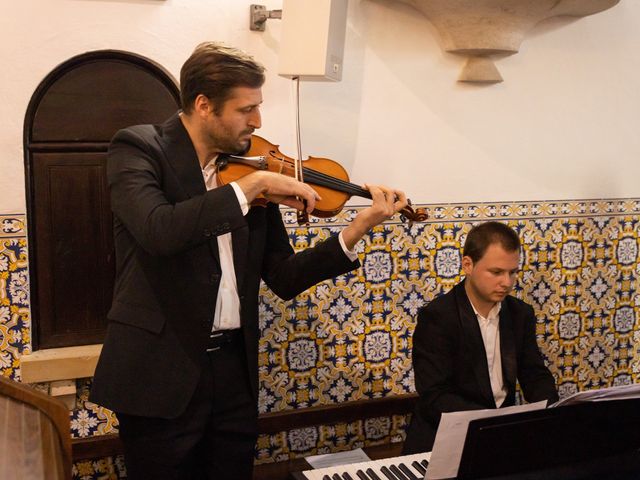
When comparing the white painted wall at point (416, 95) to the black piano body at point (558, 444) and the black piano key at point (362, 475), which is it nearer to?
the black piano key at point (362, 475)

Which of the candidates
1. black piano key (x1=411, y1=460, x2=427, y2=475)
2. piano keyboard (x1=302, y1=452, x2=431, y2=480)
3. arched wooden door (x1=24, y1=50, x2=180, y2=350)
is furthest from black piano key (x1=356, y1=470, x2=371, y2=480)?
arched wooden door (x1=24, y1=50, x2=180, y2=350)

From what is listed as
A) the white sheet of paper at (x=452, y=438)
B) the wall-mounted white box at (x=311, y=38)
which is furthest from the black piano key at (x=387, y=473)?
the wall-mounted white box at (x=311, y=38)

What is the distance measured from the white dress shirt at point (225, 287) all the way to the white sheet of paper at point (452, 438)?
2.17ft

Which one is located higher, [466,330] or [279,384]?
[466,330]

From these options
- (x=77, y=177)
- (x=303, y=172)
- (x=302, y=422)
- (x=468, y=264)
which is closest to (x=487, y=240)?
(x=468, y=264)

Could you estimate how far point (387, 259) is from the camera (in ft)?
10.3

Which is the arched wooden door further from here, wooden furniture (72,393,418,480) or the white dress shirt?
the white dress shirt

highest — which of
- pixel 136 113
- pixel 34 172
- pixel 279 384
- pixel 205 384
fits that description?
pixel 136 113

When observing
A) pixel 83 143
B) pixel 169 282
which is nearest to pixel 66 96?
pixel 83 143

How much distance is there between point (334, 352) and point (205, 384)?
1.20 metres

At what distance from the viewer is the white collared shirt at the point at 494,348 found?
7.97 ft

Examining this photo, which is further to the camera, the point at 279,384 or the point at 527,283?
the point at 527,283

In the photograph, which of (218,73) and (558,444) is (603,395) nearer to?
(558,444)

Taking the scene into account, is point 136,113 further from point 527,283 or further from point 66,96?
A: point 527,283
